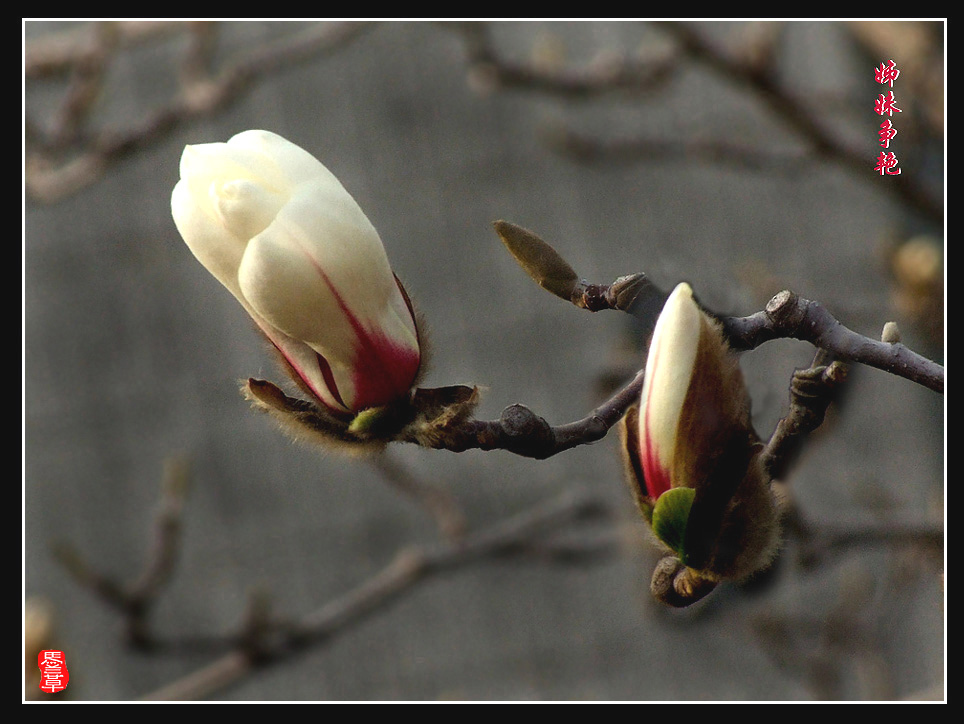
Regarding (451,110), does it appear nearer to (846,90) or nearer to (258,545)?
(846,90)

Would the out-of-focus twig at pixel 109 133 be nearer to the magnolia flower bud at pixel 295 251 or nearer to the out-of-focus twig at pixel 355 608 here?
the out-of-focus twig at pixel 355 608

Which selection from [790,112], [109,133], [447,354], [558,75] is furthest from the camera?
[447,354]

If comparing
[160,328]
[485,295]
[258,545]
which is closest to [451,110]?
[485,295]

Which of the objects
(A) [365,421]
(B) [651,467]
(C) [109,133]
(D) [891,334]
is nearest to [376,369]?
(A) [365,421]

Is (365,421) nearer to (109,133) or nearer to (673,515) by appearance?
(673,515)

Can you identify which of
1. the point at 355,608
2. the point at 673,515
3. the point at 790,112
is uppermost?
the point at 790,112

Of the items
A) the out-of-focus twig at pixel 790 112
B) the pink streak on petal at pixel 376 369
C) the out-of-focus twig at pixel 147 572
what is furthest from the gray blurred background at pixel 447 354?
the pink streak on petal at pixel 376 369

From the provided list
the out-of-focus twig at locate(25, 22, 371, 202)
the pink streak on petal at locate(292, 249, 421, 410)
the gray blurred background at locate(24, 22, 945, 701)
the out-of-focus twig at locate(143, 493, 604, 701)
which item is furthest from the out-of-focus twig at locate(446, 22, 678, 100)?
the pink streak on petal at locate(292, 249, 421, 410)
